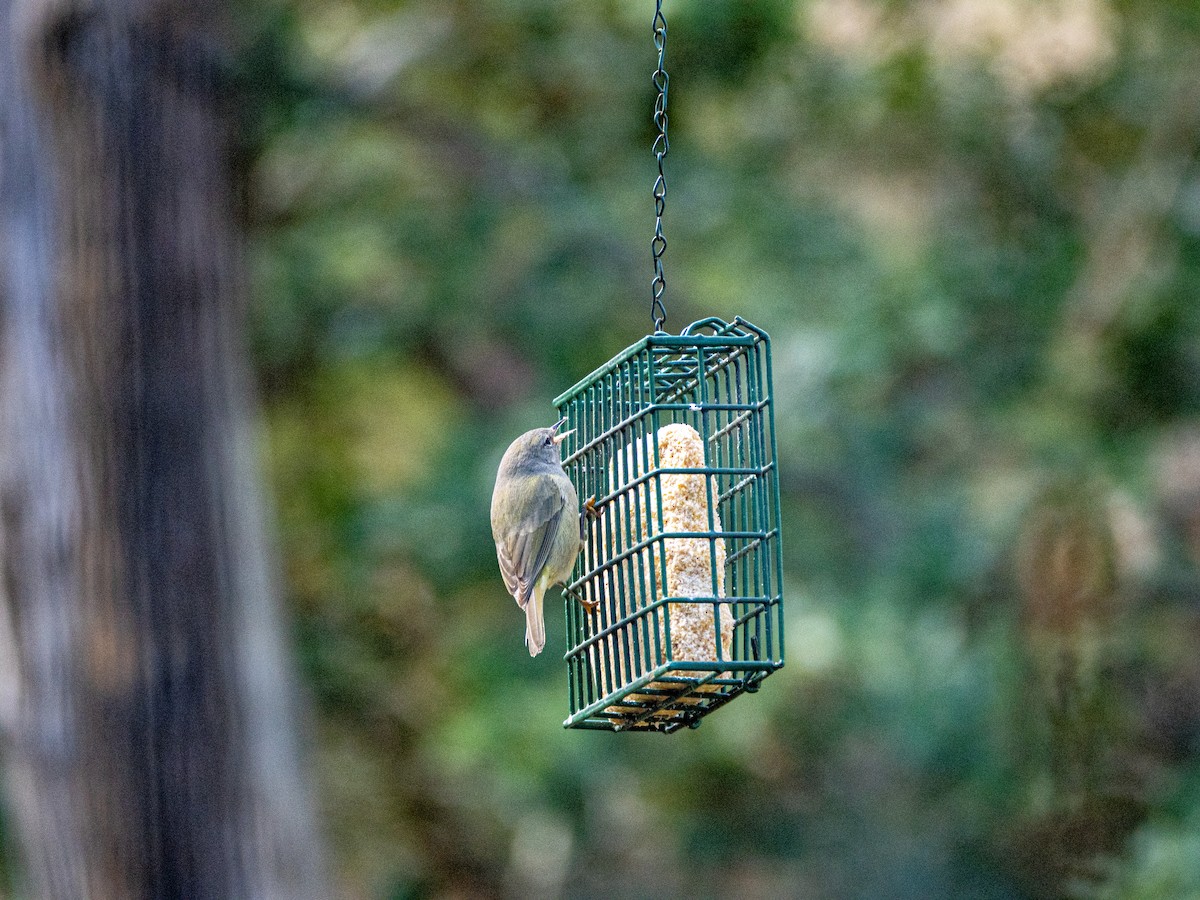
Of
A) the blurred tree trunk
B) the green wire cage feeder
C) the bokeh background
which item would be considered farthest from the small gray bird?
the bokeh background

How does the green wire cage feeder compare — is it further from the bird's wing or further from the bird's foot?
the bird's wing

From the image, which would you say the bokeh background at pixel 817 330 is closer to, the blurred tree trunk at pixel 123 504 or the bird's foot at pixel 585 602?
the blurred tree trunk at pixel 123 504

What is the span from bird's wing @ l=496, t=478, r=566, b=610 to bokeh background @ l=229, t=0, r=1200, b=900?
4256 millimetres

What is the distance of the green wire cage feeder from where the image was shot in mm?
5555

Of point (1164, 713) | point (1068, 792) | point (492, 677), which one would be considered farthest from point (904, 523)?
point (1068, 792)

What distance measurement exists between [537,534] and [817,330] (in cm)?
510

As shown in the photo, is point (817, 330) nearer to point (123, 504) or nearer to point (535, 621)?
point (123, 504)

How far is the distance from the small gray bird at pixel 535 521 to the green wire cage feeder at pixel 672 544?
101 millimetres

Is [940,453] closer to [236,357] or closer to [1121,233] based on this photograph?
[1121,233]

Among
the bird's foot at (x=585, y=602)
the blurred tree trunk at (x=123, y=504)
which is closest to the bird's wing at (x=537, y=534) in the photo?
the bird's foot at (x=585, y=602)

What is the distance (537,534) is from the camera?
6.17 m

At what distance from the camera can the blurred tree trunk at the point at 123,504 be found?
8688 mm

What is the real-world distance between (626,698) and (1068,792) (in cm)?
319

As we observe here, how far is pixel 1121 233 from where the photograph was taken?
38.9ft
